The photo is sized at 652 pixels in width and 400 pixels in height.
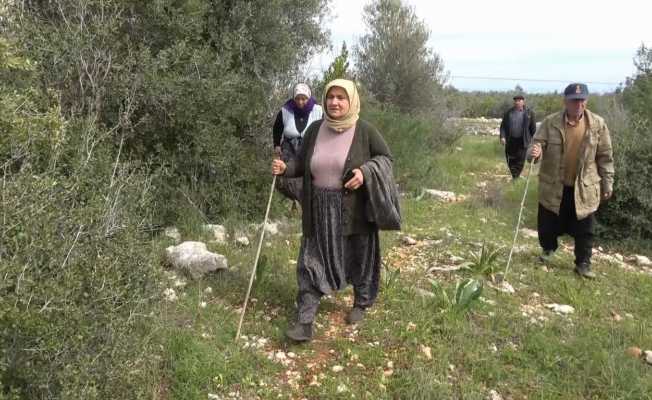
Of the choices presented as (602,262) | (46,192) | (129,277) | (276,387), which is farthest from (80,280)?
(602,262)

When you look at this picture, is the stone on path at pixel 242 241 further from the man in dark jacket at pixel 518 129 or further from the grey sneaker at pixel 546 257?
the man in dark jacket at pixel 518 129

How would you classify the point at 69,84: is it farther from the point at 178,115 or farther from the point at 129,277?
the point at 129,277

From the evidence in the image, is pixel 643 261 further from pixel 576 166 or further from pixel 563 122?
pixel 563 122

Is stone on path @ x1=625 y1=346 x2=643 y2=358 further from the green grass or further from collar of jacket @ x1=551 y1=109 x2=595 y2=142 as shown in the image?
collar of jacket @ x1=551 y1=109 x2=595 y2=142

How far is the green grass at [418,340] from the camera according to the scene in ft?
10.7

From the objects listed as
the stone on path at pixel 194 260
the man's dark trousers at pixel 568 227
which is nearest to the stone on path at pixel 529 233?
the man's dark trousers at pixel 568 227

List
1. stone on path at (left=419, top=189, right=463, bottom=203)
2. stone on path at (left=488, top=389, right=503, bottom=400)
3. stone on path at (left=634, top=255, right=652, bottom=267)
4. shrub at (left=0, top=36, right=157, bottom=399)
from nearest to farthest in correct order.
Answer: shrub at (left=0, top=36, right=157, bottom=399)
stone on path at (left=488, top=389, right=503, bottom=400)
stone on path at (left=634, top=255, right=652, bottom=267)
stone on path at (left=419, top=189, right=463, bottom=203)

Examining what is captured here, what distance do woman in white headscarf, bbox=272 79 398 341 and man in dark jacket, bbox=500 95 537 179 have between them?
24.1 ft

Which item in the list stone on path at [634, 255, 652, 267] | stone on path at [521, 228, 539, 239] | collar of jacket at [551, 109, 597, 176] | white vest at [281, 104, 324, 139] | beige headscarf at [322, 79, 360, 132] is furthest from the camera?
stone on path at [521, 228, 539, 239]

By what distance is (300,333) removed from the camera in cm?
370

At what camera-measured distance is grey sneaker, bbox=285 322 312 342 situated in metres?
3.68

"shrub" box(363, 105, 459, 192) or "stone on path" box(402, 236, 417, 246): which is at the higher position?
"shrub" box(363, 105, 459, 192)

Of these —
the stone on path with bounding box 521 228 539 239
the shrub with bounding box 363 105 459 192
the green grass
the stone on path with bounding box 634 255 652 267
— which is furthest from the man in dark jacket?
the green grass

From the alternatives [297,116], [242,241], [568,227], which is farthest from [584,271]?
[242,241]
